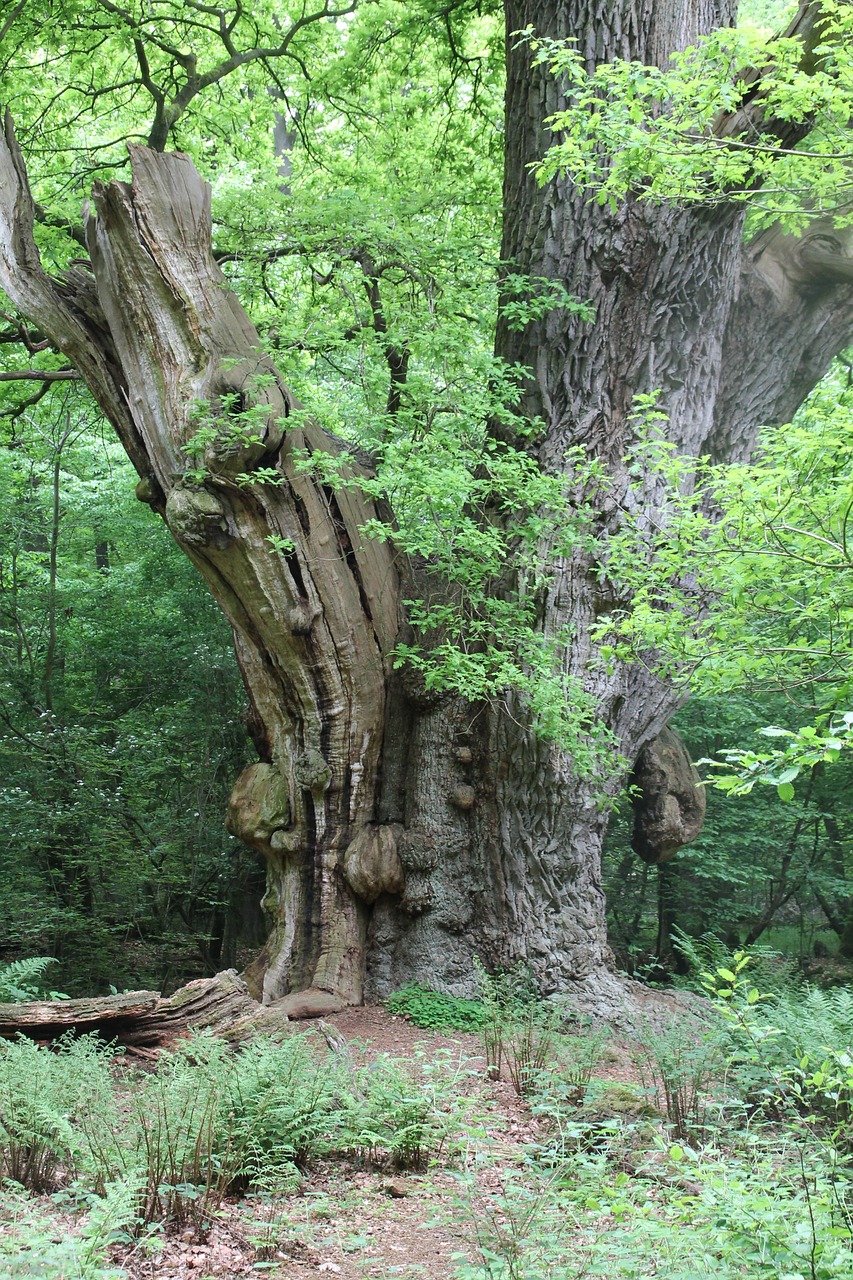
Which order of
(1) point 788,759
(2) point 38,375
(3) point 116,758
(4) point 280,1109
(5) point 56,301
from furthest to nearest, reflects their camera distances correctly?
1. (3) point 116,758
2. (2) point 38,375
3. (5) point 56,301
4. (4) point 280,1109
5. (1) point 788,759

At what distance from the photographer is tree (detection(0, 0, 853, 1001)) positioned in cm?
697

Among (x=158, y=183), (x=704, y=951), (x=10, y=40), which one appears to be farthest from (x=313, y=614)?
(x=10, y=40)

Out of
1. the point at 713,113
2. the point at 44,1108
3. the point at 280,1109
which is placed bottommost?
the point at 280,1109

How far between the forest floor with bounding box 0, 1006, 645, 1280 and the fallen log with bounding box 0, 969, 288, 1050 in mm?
1924

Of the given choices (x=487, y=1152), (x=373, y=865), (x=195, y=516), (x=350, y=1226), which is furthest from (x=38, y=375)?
(x=350, y=1226)

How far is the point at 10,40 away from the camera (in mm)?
9883

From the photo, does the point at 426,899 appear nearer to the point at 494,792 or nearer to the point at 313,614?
the point at 494,792

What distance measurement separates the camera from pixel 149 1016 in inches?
235

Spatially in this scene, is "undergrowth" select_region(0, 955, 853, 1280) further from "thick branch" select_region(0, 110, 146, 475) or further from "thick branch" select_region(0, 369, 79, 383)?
"thick branch" select_region(0, 369, 79, 383)

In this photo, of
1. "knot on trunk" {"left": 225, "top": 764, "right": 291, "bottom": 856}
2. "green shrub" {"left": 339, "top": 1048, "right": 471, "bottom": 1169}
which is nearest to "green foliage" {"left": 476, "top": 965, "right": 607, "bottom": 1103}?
"green shrub" {"left": 339, "top": 1048, "right": 471, "bottom": 1169}

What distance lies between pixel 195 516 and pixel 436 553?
172 centimetres

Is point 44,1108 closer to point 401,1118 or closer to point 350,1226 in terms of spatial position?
point 350,1226

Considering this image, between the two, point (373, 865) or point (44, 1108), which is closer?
point (44, 1108)

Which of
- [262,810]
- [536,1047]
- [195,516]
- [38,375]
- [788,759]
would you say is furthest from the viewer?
[38,375]
